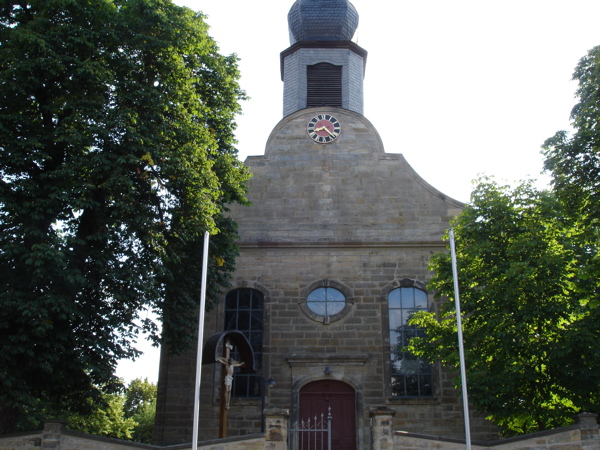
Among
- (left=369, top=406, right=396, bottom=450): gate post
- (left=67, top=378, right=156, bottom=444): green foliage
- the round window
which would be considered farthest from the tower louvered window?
(left=67, top=378, right=156, bottom=444): green foliage

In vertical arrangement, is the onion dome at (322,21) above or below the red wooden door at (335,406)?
above

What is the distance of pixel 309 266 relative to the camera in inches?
778

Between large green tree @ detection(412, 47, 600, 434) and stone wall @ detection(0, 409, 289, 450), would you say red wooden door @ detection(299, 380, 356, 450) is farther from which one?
stone wall @ detection(0, 409, 289, 450)

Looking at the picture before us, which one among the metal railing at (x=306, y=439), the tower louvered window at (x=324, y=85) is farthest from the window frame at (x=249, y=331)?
the tower louvered window at (x=324, y=85)

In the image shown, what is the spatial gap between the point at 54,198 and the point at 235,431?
27.7 ft

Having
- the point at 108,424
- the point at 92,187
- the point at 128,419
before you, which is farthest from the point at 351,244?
the point at 128,419

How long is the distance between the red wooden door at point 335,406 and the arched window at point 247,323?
150 cm

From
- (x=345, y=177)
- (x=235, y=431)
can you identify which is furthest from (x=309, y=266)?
(x=235, y=431)

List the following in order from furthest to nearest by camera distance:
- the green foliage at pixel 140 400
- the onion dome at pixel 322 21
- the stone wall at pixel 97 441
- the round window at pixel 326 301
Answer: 1. the green foliage at pixel 140 400
2. the onion dome at pixel 322 21
3. the round window at pixel 326 301
4. the stone wall at pixel 97 441

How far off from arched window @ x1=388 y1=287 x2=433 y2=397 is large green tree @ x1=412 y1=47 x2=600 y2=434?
2287 millimetres

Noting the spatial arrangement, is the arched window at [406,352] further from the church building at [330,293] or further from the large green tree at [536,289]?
the large green tree at [536,289]

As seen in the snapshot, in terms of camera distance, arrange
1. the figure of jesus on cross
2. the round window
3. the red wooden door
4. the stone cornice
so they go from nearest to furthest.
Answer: the figure of jesus on cross, the red wooden door, the round window, the stone cornice

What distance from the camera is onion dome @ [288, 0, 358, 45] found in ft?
83.4

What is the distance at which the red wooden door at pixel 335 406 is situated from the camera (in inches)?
694
